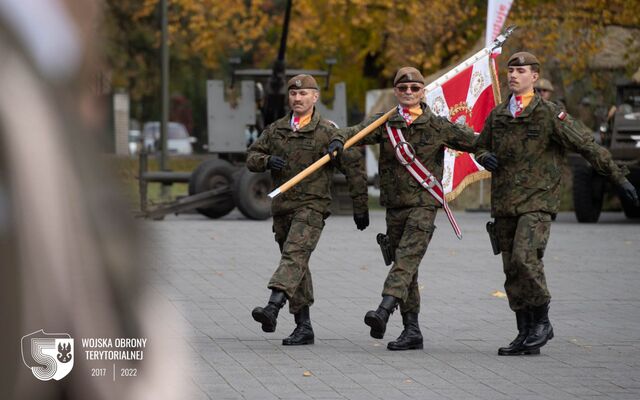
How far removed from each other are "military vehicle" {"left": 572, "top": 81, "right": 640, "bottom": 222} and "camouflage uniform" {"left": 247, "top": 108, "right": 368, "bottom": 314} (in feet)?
40.7

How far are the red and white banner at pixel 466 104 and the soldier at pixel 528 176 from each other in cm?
78

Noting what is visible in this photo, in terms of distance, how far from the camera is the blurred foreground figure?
9.05ft

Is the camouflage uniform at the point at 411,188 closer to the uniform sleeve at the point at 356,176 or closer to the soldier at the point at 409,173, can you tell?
the soldier at the point at 409,173

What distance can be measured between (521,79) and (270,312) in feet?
6.76

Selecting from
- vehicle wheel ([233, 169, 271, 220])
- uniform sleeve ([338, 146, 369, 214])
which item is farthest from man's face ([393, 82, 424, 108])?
vehicle wheel ([233, 169, 271, 220])

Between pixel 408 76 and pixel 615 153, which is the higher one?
pixel 408 76

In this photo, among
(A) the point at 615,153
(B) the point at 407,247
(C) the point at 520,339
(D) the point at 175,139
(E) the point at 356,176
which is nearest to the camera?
(C) the point at 520,339

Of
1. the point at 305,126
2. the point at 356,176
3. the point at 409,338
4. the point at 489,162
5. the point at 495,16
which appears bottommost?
the point at 409,338

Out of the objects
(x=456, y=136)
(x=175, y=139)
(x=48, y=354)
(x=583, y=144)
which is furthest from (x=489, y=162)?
(x=175, y=139)

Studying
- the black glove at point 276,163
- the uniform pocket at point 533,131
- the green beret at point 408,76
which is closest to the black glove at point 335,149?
the black glove at point 276,163

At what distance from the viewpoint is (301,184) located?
8.88 metres

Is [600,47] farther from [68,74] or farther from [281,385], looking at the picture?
[68,74]

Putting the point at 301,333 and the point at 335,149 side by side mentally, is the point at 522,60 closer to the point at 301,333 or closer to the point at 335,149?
the point at 335,149

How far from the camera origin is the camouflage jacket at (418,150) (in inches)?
340
